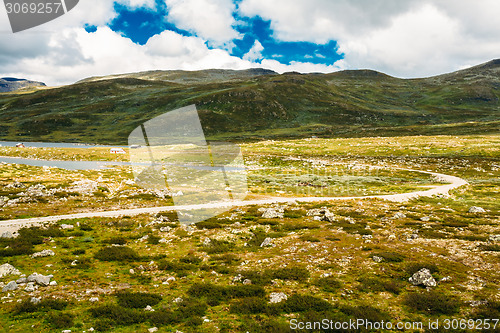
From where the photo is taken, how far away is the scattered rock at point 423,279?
49.1ft

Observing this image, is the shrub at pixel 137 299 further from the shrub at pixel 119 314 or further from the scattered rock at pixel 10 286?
the scattered rock at pixel 10 286

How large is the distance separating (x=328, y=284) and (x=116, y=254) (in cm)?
1500

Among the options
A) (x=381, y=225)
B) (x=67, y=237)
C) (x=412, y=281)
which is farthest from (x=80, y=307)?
(x=381, y=225)

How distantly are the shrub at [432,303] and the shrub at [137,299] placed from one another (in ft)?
41.4

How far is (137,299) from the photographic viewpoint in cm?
1355

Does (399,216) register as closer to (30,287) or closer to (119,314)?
(119,314)

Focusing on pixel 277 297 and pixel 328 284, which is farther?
pixel 328 284

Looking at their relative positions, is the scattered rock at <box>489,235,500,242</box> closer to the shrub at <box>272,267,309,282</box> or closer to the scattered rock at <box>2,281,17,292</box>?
the shrub at <box>272,267,309,282</box>

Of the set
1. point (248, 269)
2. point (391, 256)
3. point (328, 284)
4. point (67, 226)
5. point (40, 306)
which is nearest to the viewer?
point (40, 306)

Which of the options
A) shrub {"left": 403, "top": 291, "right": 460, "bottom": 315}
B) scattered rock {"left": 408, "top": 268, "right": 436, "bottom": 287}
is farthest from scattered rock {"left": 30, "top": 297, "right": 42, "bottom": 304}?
scattered rock {"left": 408, "top": 268, "right": 436, "bottom": 287}

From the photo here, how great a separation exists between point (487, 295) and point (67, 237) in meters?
29.7

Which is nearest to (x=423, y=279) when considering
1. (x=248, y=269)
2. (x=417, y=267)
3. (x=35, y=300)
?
(x=417, y=267)

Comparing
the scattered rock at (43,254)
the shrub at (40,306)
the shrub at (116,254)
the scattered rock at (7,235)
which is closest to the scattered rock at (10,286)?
the shrub at (40,306)

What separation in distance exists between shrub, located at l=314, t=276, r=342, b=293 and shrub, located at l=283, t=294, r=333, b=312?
5.20 ft
